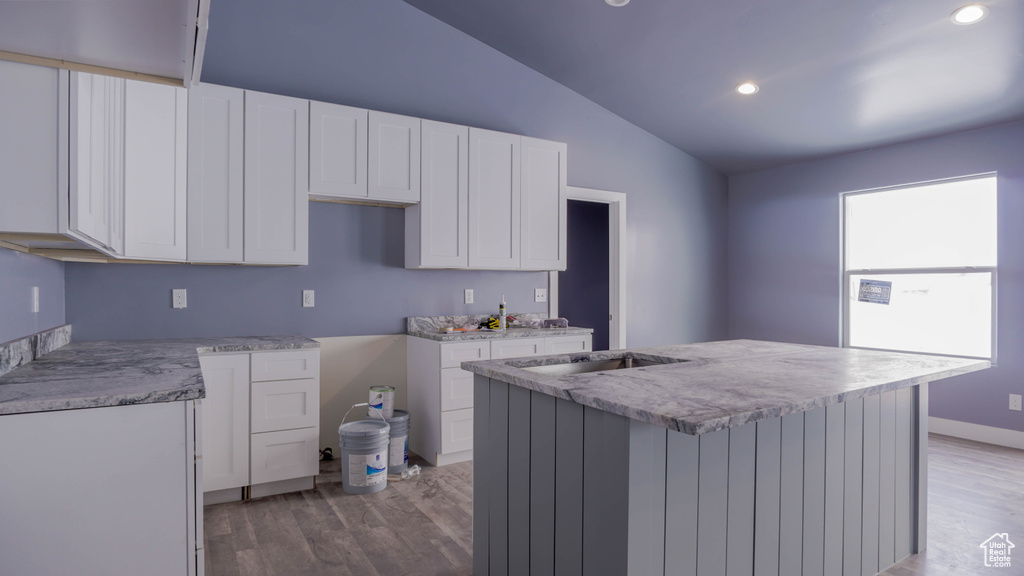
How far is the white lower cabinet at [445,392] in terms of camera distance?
3.54 metres

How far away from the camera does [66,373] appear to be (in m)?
1.83

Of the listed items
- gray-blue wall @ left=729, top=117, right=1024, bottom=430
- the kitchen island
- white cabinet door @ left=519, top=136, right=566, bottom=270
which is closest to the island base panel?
the kitchen island

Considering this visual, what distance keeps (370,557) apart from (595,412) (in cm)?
142

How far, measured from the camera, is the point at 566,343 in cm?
405

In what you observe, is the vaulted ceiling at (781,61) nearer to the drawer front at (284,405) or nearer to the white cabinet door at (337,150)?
the white cabinet door at (337,150)

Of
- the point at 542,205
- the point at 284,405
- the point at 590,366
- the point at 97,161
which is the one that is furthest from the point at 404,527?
the point at 542,205

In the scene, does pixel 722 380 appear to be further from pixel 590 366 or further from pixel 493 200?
pixel 493 200

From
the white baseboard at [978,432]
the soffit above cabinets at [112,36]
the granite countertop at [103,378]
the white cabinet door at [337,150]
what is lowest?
the white baseboard at [978,432]

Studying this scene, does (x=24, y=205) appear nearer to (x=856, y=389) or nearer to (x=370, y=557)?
(x=370, y=557)

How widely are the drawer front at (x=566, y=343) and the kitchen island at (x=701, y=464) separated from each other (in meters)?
1.53

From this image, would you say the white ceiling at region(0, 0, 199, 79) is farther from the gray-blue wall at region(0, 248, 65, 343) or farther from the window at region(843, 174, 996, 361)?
Answer: the window at region(843, 174, 996, 361)

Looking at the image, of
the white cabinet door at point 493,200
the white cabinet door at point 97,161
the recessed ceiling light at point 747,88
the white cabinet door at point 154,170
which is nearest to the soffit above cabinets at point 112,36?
the white cabinet door at point 97,161

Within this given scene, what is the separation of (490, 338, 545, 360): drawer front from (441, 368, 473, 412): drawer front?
262 millimetres

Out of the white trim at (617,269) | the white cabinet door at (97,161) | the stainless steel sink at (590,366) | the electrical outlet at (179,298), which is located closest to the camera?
the white cabinet door at (97,161)
